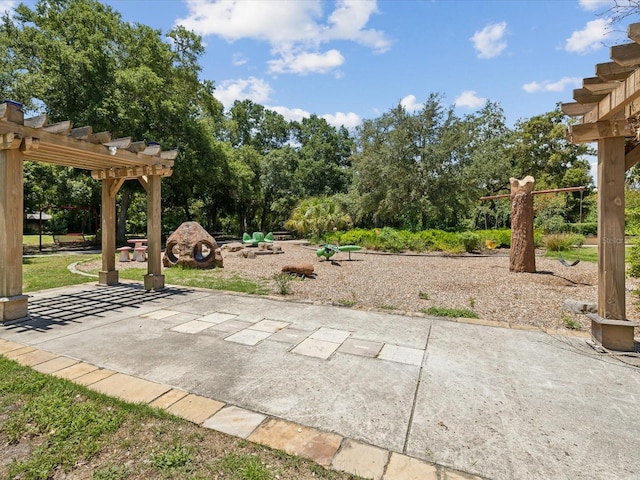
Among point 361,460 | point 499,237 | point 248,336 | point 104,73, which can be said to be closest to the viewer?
point 361,460

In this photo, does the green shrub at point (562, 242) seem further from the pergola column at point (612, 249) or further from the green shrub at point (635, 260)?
the pergola column at point (612, 249)

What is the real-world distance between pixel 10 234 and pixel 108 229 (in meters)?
2.49

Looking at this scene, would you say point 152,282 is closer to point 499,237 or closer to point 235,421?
point 235,421

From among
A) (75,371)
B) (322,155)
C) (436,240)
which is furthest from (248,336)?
(322,155)

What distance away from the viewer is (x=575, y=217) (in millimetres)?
26156

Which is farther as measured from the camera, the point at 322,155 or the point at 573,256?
the point at 322,155

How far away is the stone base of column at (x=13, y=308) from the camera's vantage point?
413cm

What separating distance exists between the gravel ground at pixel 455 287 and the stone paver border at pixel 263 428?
3.03 m

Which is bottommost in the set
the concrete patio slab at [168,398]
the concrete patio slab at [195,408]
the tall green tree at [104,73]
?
the concrete patio slab at [195,408]

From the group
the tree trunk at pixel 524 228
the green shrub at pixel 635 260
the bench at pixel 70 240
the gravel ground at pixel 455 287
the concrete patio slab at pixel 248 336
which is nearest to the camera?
the concrete patio slab at pixel 248 336

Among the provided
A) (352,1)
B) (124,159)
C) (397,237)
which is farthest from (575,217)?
(124,159)

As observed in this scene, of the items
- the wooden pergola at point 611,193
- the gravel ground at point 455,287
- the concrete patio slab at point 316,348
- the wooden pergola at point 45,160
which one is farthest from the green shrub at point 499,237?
the wooden pergola at point 45,160

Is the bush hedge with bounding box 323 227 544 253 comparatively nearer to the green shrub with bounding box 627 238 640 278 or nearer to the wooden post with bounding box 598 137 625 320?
the green shrub with bounding box 627 238 640 278

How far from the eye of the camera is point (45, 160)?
5.53m
